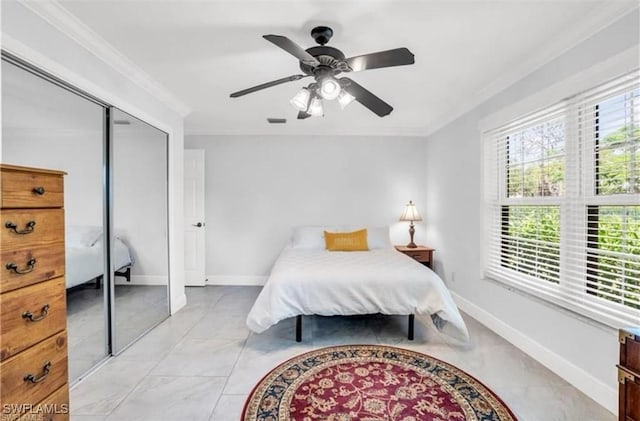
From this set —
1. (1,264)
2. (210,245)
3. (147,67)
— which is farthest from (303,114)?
(210,245)

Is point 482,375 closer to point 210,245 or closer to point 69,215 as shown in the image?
point 69,215

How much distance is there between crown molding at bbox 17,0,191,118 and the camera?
5.61 feet

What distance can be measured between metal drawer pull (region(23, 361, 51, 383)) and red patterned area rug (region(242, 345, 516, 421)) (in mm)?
983

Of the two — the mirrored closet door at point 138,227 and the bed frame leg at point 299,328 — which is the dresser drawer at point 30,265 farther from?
the bed frame leg at point 299,328

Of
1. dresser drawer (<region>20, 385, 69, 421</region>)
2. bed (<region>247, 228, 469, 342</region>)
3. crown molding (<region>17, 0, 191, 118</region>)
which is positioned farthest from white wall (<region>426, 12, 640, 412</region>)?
crown molding (<region>17, 0, 191, 118</region>)

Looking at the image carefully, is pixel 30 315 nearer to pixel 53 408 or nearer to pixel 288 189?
pixel 53 408

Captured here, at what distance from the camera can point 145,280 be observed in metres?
2.79

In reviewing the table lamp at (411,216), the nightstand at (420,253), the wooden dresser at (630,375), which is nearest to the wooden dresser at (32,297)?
the wooden dresser at (630,375)

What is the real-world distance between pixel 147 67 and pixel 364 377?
9.74 feet

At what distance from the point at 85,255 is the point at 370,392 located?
2182 mm

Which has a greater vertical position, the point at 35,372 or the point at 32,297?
the point at 32,297

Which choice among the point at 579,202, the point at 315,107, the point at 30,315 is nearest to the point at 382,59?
the point at 315,107

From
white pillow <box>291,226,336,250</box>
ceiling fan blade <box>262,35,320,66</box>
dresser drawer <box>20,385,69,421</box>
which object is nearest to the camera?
dresser drawer <box>20,385,69,421</box>

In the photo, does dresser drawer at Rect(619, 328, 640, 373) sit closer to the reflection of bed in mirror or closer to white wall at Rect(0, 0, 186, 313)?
the reflection of bed in mirror
